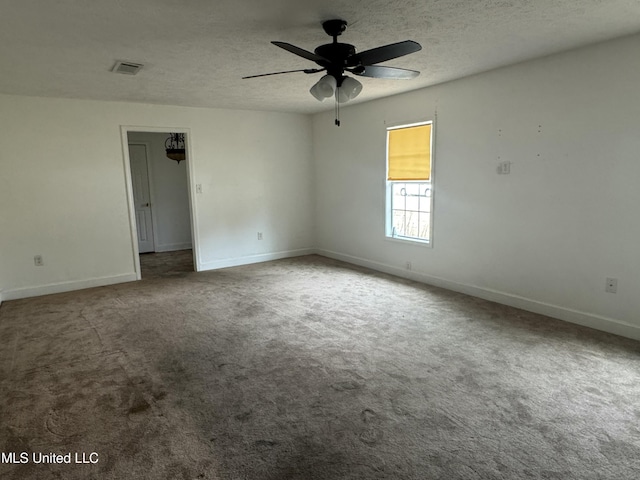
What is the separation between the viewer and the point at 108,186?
204 inches

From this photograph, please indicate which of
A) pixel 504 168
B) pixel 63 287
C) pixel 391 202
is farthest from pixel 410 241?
pixel 63 287

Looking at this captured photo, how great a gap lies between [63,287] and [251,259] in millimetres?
2631

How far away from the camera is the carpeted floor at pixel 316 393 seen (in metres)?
1.93

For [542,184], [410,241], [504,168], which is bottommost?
[410,241]

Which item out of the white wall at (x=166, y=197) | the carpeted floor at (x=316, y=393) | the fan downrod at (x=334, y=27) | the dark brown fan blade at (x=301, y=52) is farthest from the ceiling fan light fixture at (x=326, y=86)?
the white wall at (x=166, y=197)

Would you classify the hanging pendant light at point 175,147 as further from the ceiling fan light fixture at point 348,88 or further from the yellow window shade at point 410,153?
the ceiling fan light fixture at point 348,88

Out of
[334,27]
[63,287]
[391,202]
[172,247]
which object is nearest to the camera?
[334,27]

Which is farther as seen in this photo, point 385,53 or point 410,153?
point 410,153

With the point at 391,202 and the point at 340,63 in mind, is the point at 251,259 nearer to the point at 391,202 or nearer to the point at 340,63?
the point at 391,202

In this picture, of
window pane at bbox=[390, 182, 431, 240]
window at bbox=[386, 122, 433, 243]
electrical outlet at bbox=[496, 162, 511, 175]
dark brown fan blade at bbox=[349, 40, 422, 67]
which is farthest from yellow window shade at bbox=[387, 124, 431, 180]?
dark brown fan blade at bbox=[349, 40, 422, 67]

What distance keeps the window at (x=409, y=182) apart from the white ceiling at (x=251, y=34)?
926 mm

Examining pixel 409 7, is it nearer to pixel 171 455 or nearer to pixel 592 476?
pixel 592 476

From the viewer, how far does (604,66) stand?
3.21 meters

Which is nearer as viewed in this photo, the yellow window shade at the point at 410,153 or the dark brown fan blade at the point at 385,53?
the dark brown fan blade at the point at 385,53
